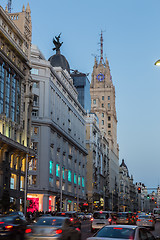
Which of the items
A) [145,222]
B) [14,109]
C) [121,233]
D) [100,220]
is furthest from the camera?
[14,109]

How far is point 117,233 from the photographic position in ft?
41.5

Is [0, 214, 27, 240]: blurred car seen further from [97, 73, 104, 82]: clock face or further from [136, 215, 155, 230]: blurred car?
[97, 73, 104, 82]: clock face

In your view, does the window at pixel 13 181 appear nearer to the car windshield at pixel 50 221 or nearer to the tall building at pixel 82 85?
the car windshield at pixel 50 221

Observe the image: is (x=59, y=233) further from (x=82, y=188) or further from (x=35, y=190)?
(x=82, y=188)

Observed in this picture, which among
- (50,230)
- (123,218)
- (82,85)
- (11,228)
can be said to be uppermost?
(82,85)

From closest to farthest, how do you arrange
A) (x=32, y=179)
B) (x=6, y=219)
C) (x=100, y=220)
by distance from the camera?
(x=6, y=219)
(x=100, y=220)
(x=32, y=179)

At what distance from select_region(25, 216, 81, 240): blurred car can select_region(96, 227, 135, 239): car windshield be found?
4343 mm

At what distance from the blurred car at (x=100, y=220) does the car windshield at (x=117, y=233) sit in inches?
743

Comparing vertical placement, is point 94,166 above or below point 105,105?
below

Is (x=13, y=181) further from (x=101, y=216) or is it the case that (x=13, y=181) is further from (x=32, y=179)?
(x=101, y=216)

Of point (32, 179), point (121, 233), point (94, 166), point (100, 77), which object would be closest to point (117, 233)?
point (121, 233)

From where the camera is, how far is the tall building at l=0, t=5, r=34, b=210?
56000mm

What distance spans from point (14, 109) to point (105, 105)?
406ft

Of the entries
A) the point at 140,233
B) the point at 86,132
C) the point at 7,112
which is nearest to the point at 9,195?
the point at 7,112
